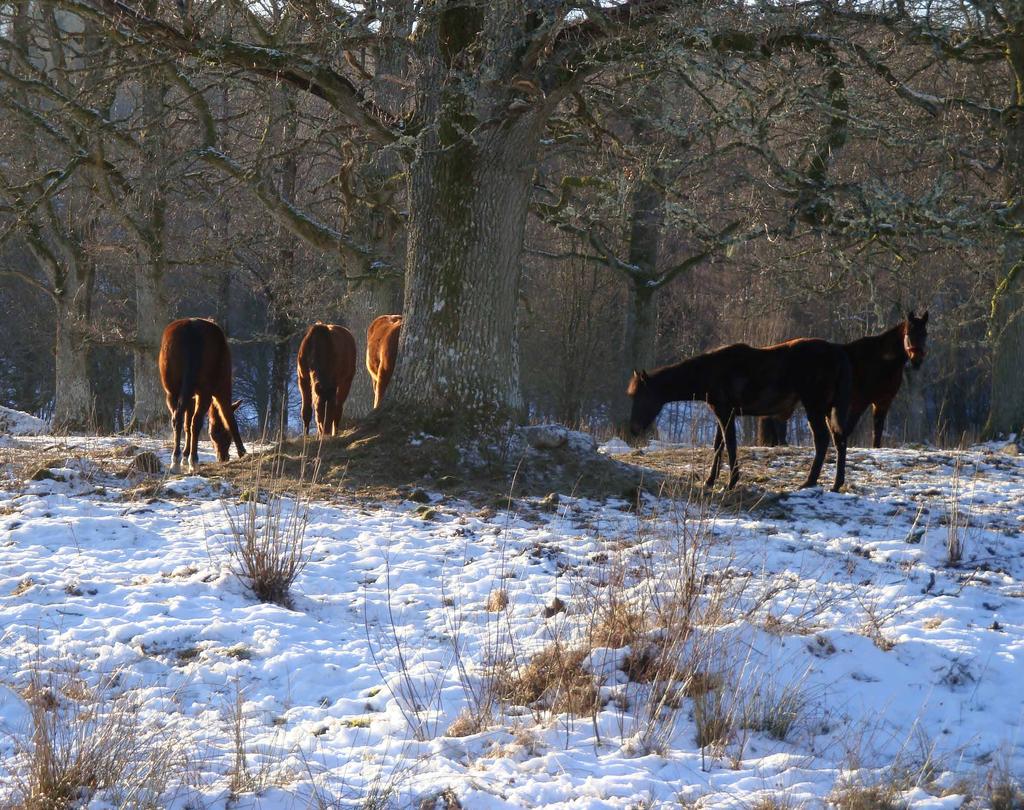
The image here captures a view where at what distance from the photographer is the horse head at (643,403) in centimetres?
1050

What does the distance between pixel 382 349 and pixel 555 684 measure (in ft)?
29.2

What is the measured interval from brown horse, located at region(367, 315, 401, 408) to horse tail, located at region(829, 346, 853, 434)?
569 centimetres

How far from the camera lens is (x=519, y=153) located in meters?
9.47

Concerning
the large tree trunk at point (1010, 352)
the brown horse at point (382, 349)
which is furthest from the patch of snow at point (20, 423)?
the large tree trunk at point (1010, 352)

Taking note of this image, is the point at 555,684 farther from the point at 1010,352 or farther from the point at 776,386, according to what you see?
the point at 1010,352

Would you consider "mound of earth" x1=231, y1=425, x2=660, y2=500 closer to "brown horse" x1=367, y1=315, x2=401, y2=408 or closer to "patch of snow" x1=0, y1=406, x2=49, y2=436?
"brown horse" x1=367, y1=315, x2=401, y2=408

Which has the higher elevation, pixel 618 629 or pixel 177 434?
pixel 177 434

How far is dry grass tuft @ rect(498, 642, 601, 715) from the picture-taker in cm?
456

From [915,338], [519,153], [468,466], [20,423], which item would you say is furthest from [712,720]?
[20,423]

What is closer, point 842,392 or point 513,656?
point 513,656

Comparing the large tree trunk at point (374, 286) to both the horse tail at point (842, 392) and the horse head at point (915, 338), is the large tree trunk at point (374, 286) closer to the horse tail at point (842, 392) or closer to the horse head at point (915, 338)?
the horse tail at point (842, 392)

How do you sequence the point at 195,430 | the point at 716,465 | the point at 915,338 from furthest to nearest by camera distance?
the point at 915,338 < the point at 195,430 < the point at 716,465

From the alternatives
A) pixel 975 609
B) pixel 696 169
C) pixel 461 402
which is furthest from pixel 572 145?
pixel 975 609

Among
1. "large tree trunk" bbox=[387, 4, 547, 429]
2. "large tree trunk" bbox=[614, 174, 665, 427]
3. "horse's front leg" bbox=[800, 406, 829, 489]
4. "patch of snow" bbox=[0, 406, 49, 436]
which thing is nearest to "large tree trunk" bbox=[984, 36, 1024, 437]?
"horse's front leg" bbox=[800, 406, 829, 489]
